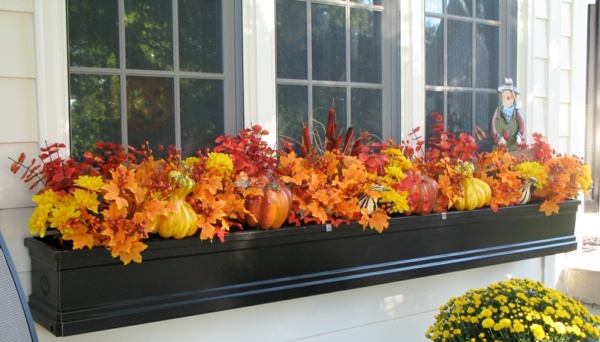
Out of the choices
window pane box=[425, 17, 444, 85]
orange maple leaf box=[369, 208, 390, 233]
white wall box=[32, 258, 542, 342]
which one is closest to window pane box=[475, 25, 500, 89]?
window pane box=[425, 17, 444, 85]

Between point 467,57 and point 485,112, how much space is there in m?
0.32

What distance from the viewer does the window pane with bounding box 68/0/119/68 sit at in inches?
93.2

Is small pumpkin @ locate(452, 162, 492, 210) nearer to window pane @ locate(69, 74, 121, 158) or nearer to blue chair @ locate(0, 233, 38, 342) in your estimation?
window pane @ locate(69, 74, 121, 158)

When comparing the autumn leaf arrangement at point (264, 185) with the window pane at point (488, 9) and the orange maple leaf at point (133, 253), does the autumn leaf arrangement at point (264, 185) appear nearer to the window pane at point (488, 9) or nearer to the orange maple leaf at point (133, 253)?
the orange maple leaf at point (133, 253)

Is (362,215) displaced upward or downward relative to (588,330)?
upward

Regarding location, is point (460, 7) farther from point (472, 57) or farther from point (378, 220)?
point (378, 220)

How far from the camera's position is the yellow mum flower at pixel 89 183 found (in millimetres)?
2027

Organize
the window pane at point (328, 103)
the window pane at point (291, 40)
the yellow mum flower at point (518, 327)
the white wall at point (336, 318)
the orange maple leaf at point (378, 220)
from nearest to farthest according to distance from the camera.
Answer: the yellow mum flower at point (518, 327) < the white wall at point (336, 318) < the orange maple leaf at point (378, 220) < the window pane at point (291, 40) < the window pane at point (328, 103)

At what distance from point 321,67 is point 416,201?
76cm

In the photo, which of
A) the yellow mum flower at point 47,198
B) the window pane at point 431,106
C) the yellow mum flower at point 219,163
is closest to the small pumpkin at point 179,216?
the yellow mum flower at point 219,163

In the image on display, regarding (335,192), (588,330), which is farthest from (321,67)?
(588,330)

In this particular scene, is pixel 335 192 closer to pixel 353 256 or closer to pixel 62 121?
pixel 353 256

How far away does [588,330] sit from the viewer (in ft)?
7.02

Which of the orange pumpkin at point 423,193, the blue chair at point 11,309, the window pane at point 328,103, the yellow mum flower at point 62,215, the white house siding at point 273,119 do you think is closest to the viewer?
the blue chair at point 11,309
